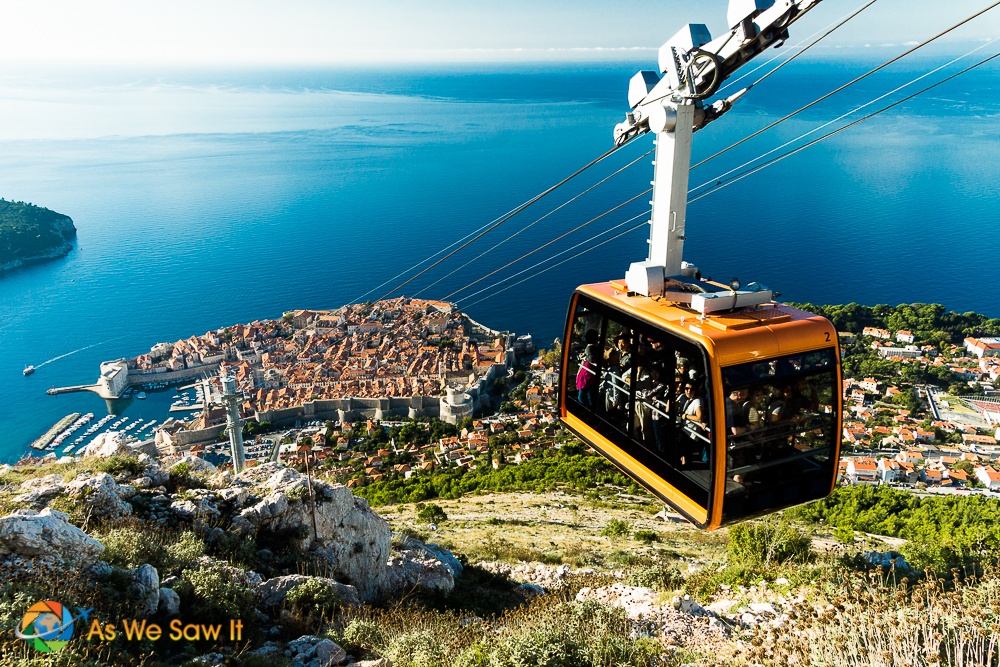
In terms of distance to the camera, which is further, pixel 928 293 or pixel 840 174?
pixel 840 174

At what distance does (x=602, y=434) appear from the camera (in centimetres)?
476

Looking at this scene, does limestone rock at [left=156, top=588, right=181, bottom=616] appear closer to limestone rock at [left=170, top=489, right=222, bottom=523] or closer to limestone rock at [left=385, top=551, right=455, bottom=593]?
limestone rock at [left=170, top=489, right=222, bottom=523]

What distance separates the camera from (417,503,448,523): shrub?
10.5m

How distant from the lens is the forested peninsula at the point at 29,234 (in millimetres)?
52781

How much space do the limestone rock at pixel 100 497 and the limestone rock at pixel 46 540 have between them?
0.84 m

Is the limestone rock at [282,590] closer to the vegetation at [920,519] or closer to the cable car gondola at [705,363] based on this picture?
the cable car gondola at [705,363]

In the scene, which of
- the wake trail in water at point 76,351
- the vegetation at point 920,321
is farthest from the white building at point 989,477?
the wake trail in water at point 76,351

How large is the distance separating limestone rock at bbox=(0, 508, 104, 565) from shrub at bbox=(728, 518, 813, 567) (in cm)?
537

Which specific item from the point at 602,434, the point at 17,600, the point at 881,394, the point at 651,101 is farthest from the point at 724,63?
the point at 881,394

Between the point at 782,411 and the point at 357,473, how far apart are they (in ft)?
62.2

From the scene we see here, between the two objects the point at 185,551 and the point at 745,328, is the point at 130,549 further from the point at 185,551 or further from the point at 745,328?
the point at 745,328

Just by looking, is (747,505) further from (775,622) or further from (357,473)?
(357,473)

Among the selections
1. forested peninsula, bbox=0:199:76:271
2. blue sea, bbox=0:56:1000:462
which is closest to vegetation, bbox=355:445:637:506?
blue sea, bbox=0:56:1000:462

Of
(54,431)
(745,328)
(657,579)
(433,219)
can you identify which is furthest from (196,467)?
(433,219)
